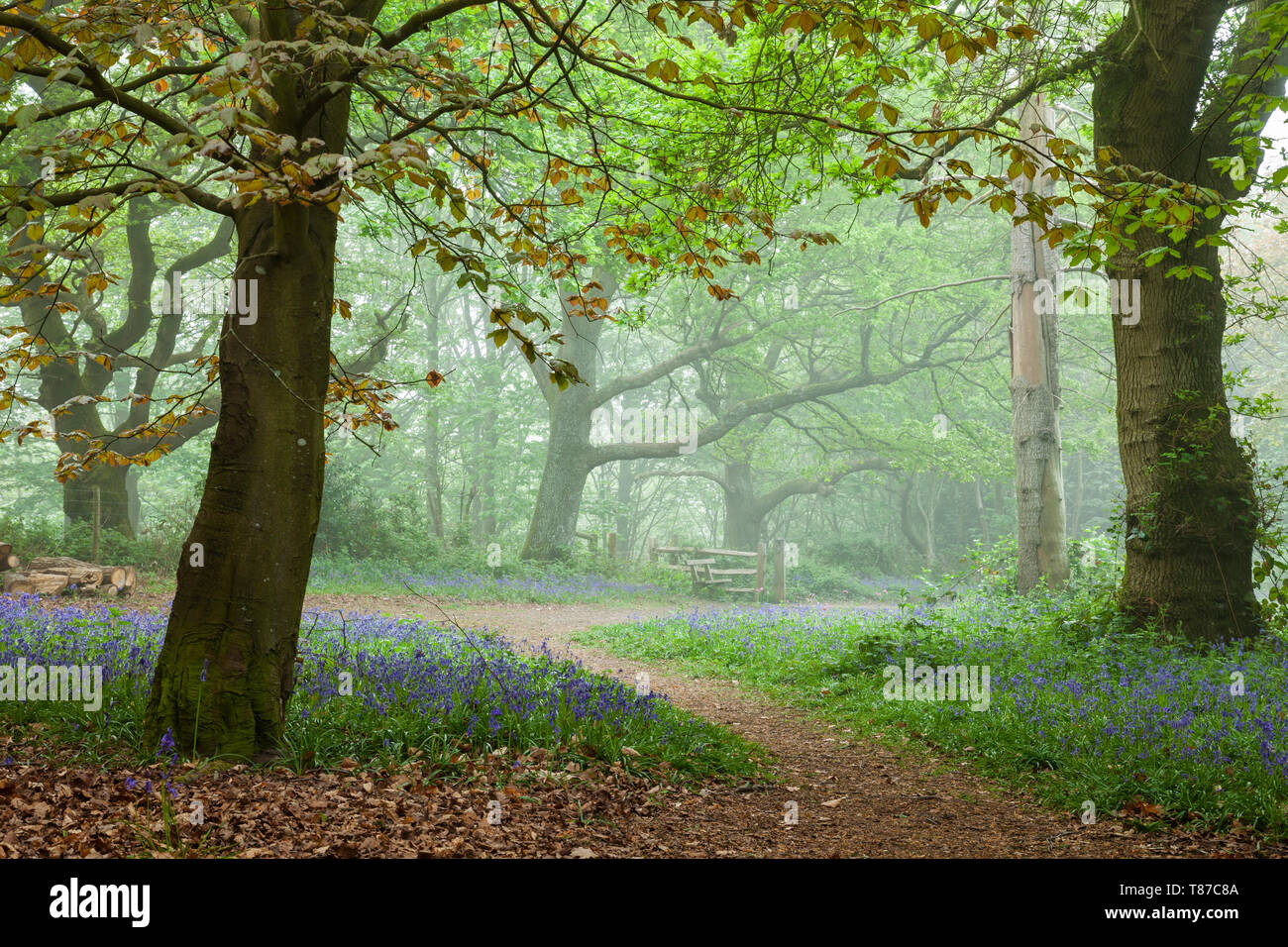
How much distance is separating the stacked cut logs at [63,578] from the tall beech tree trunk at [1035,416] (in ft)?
48.8

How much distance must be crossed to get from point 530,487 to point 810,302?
15.1 m

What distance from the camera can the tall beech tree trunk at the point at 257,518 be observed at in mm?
5004

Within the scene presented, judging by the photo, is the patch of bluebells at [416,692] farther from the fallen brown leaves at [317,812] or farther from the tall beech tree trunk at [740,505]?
the tall beech tree trunk at [740,505]

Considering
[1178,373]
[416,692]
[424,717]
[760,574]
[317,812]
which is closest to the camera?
[317,812]

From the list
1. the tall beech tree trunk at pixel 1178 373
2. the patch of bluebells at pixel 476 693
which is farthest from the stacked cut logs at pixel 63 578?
the tall beech tree trunk at pixel 1178 373

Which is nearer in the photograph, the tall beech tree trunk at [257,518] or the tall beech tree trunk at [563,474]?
the tall beech tree trunk at [257,518]

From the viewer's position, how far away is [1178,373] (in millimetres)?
8672

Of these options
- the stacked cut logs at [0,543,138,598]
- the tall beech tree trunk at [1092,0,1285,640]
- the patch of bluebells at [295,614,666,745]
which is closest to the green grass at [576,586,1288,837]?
the tall beech tree trunk at [1092,0,1285,640]

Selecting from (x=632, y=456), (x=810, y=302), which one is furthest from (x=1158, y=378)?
(x=810, y=302)

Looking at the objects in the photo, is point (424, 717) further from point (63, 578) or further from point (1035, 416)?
point (1035, 416)

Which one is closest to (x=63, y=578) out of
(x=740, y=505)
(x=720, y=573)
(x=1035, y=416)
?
(x=720, y=573)

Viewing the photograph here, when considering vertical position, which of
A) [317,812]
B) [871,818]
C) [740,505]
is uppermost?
[740,505]

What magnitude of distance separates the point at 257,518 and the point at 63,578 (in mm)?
11312

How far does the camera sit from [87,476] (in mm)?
17109
